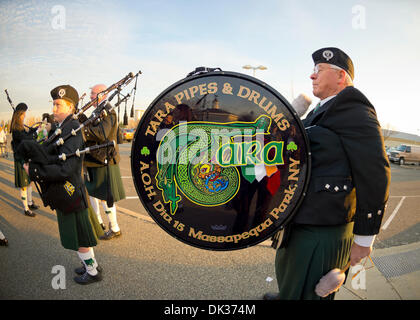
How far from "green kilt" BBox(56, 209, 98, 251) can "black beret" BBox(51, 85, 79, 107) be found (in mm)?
1155

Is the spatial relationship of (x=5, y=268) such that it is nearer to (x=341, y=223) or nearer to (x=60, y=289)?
(x=60, y=289)

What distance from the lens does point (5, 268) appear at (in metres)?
2.97

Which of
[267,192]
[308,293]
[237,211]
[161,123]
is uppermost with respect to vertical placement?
[161,123]

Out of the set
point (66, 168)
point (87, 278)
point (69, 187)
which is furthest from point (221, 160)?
point (87, 278)

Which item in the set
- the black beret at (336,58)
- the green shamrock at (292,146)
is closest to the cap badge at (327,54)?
the black beret at (336,58)

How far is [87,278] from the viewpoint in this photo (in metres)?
2.76

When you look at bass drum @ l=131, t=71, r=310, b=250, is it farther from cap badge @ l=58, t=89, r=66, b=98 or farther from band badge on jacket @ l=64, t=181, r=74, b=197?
cap badge @ l=58, t=89, r=66, b=98

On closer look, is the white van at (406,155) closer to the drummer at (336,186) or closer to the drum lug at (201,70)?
the drummer at (336,186)

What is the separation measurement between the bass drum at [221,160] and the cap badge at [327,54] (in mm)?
557

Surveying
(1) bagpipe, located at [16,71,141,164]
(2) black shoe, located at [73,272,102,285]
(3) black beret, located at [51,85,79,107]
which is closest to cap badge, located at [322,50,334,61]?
(1) bagpipe, located at [16,71,141,164]

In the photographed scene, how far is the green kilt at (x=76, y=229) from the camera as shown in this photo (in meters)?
2.64

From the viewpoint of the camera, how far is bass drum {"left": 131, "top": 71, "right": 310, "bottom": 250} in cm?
145
